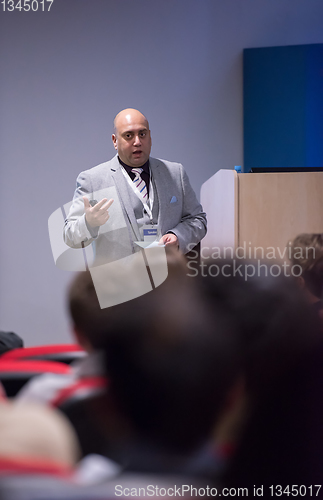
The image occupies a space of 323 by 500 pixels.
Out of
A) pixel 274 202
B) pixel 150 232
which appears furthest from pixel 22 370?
pixel 274 202

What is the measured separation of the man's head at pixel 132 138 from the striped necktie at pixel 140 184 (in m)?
0.02

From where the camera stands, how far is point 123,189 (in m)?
1.44

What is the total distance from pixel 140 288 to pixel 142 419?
97mm

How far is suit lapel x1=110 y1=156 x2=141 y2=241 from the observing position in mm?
1287

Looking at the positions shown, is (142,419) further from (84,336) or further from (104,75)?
(104,75)

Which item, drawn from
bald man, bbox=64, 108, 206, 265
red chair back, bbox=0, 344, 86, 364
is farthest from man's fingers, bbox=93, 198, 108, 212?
red chair back, bbox=0, 344, 86, 364

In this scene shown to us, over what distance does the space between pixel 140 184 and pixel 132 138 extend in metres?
0.17

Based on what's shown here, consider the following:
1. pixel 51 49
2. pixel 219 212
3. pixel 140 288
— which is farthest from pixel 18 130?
pixel 140 288

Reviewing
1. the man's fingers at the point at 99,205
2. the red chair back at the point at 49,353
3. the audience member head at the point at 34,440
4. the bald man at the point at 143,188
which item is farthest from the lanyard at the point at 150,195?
the audience member head at the point at 34,440

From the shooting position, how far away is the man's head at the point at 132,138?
149 cm

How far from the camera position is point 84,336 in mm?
252

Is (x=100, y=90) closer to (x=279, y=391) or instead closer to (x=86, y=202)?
(x=86, y=202)

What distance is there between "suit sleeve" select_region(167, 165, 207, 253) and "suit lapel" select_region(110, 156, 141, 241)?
10 cm

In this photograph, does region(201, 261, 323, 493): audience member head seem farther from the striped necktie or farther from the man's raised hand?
the striped necktie
